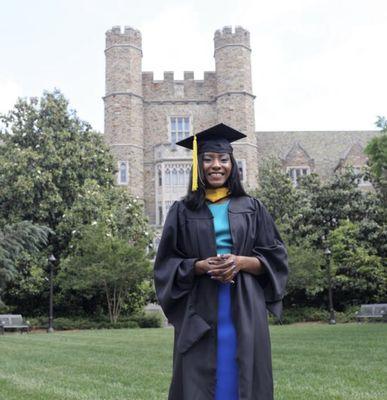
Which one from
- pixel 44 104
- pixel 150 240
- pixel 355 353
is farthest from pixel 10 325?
pixel 355 353

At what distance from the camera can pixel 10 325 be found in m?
18.4

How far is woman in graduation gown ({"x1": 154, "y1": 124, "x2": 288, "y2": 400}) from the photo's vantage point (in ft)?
9.71

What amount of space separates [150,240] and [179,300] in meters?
21.1

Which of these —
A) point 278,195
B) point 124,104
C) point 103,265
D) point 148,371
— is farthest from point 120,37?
point 148,371

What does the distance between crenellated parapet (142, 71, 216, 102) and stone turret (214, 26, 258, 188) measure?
4.41 ft

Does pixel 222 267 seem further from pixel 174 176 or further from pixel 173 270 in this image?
pixel 174 176

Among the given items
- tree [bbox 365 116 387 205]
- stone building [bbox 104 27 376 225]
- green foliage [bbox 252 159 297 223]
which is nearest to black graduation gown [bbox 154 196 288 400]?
tree [bbox 365 116 387 205]

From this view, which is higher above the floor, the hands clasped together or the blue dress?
the hands clasped together

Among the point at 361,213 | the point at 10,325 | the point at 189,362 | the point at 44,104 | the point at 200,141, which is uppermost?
the point at 44,104

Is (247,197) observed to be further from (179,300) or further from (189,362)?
(189,362)

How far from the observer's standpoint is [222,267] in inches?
116

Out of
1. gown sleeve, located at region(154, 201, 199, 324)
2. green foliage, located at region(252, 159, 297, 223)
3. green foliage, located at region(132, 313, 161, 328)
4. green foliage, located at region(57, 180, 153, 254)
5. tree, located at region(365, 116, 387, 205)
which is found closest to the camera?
gown sleeve, located at region(154, 201, 199, 324)

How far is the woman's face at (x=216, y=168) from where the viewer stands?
10.8ft

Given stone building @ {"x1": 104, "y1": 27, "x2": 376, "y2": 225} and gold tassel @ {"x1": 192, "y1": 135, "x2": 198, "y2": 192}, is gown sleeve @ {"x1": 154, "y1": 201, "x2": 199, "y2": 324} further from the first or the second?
stone building @ {"x1": 104, "y1": 27, "x2": 376, "y2": 225}
